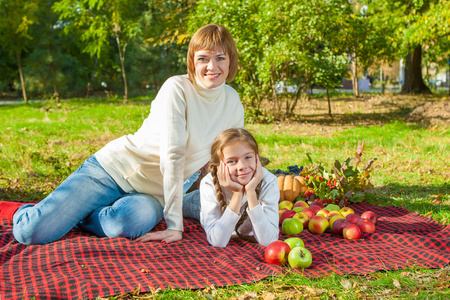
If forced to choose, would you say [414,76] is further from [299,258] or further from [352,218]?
[299,258]

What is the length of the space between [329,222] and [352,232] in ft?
1.03

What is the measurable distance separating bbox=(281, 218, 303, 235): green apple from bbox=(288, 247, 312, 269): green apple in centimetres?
74

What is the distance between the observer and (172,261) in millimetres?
3279

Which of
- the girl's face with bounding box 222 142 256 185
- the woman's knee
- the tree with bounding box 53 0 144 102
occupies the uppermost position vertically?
the tree with bounding box 53 0 144 102

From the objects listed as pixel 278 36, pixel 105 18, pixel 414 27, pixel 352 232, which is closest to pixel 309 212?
pixel 352 232

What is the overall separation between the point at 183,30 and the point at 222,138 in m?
11.6

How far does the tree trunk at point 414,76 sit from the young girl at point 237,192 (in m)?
18.4

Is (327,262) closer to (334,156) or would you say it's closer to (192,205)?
(192,205)

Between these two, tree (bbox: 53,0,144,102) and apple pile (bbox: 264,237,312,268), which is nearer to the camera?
apple pile (bbox: 264,237,312,268)

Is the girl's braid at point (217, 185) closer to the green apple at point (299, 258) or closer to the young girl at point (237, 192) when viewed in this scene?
the young girl at point (237, 192)

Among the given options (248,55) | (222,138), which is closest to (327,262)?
(222,138)

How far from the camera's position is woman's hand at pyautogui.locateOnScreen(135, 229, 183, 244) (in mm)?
3643

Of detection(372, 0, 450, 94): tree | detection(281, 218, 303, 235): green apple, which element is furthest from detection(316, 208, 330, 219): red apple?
detection(372, 0, 450, 94): tree

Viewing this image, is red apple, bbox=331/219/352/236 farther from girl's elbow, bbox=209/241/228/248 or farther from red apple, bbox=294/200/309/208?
girl's elbow, bbox=209/241/228/248
